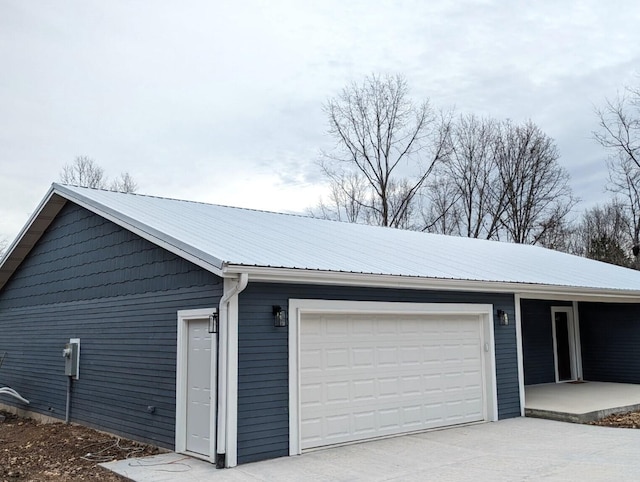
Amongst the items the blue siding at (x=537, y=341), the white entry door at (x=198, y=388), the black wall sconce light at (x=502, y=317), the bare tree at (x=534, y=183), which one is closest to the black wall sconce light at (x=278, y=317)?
the white entry door at (x=198, y=388)

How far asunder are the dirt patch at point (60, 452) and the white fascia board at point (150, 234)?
2598 millimetres

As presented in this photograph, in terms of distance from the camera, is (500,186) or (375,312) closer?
(375,312)

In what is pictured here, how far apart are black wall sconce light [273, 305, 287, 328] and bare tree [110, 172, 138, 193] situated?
892 inches

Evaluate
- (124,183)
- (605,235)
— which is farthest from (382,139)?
(605,235)

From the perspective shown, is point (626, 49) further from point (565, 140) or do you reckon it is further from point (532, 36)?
point (565, 140)

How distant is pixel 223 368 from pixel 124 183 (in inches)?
927

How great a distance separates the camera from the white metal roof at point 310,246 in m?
7.89

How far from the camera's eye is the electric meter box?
10750mm

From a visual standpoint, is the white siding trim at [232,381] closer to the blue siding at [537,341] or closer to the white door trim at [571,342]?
the blue siding at [537,341]

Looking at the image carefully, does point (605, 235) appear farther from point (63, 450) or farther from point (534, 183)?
point (63, 450)

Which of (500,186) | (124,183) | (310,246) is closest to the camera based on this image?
(310,246)

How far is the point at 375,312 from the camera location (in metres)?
8.77

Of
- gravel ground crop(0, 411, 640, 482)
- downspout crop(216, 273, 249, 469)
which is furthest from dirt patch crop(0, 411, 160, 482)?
downspout crop(216, 273, 249, 469)

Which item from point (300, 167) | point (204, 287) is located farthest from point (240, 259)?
point (300, 167)
